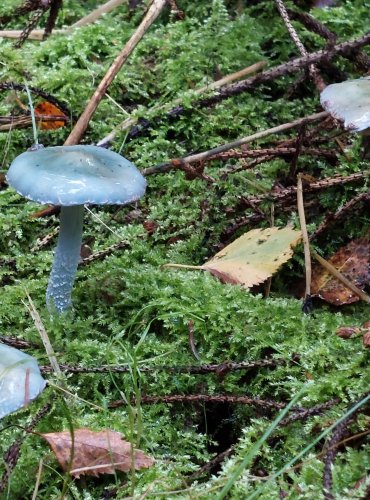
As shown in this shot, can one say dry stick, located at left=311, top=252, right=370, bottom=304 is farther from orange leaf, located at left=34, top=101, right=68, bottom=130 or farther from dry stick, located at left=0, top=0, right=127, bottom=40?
dry stick, located at left=0, top=0, right=127, bottom=40

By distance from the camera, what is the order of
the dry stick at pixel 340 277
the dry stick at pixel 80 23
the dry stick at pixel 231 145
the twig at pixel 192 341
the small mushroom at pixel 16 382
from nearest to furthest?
the small mushroom at pixel 16 382 < the twig at pixel 192 341 < the dry stick at pixel 340 277 < the dry stick at pixel 231 145 < the dry stick at pixel 80 23

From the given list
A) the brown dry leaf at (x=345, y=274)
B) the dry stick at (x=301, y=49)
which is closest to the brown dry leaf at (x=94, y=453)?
the brown dry leaf at (x=345, y=274)

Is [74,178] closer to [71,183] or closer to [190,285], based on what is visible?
[71,183]

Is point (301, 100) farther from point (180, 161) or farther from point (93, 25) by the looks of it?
point (93, 25)

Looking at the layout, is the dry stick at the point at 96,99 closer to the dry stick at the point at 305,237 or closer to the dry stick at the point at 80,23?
the dry stick at the point at 80,23

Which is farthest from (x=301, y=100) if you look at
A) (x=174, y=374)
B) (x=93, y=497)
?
(x=93, y=497)

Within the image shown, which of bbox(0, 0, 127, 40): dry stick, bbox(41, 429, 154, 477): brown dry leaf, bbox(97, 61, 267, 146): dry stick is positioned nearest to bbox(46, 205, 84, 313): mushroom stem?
bbox(41, 429, 154, 477): brown dry leaf
